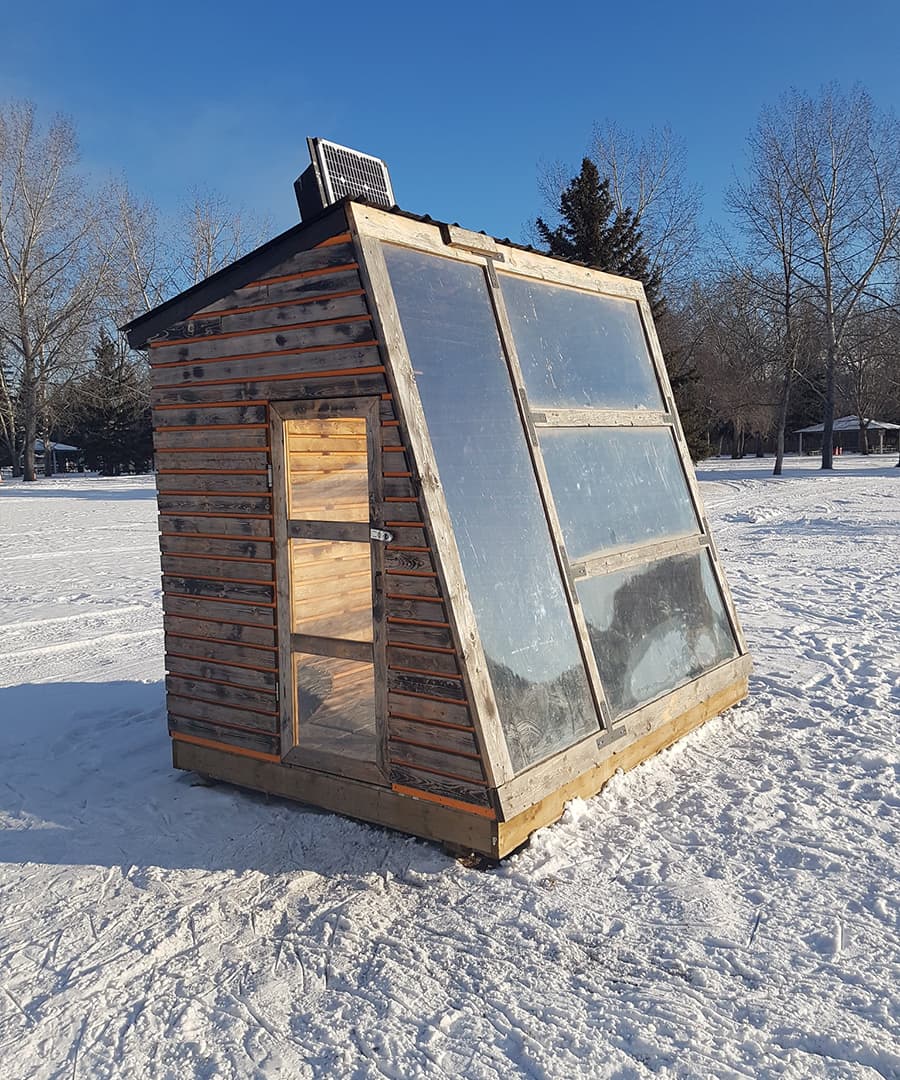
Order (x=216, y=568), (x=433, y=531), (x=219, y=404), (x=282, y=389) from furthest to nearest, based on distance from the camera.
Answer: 1. (x=216, y=568)
2. (x=219, y=404)
3. (x=282, y=389)
4. (x=433, y=531)

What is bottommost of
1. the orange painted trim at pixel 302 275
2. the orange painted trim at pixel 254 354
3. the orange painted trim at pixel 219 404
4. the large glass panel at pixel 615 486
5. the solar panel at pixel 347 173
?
the large glass panel at pixel 615 486

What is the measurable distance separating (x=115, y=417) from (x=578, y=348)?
42.6 m

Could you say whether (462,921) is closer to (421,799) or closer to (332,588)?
(421,799)

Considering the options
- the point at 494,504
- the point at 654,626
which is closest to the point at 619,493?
the point at 654,626

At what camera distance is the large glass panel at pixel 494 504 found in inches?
151

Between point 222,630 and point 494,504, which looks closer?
point 494,504

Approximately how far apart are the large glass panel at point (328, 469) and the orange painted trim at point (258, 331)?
1204 millimetres

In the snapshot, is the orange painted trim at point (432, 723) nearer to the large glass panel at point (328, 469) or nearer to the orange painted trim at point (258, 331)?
the orange painted trim at point (258, 331)

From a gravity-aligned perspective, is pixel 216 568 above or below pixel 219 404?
below

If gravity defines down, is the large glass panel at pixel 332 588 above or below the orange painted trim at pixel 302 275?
below

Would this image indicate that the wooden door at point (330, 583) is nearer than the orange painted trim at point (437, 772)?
No

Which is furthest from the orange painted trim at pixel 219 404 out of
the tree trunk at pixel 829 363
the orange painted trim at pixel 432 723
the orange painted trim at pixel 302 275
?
the tree trunk at pixel 829 363

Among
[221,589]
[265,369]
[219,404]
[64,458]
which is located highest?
[64,458]

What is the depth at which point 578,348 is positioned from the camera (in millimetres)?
4988
